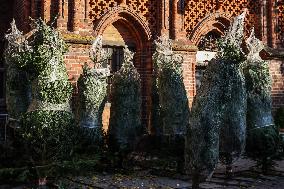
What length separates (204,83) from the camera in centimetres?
588

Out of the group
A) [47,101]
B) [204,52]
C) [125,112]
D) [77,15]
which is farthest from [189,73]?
[47,101]

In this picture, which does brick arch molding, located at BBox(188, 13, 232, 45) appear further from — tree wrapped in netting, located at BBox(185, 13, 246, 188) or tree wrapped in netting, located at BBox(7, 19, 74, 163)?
tree wrapped in netting, located at BBox(7, 19, 74, 163)

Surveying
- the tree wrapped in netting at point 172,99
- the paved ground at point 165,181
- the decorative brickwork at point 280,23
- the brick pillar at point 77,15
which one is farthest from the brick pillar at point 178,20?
the paved ground at point 165,181

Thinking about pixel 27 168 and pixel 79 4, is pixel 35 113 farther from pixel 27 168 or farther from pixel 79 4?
pixel 79 4

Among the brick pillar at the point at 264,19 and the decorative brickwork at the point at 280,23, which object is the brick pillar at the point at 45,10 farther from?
the decorative brickwork at the point at 280,23

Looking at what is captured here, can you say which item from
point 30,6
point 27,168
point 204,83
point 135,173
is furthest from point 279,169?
point 30,6

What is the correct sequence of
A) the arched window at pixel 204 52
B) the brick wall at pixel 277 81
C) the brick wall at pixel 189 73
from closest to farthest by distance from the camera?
the brick wall at pixel 189 73 < the arched window at pixel 204 52 < the brick wall at pixel 277 81

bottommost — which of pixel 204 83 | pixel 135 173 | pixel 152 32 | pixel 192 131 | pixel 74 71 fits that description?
pixel 135 173

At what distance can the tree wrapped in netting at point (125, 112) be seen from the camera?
8.25 metres

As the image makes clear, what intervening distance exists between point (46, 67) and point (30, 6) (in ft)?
15.8

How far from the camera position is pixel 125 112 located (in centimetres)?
830

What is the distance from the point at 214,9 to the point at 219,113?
7.97m

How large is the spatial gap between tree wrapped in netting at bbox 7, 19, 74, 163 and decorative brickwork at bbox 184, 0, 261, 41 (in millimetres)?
6973

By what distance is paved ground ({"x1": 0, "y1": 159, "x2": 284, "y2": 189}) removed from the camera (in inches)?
261
